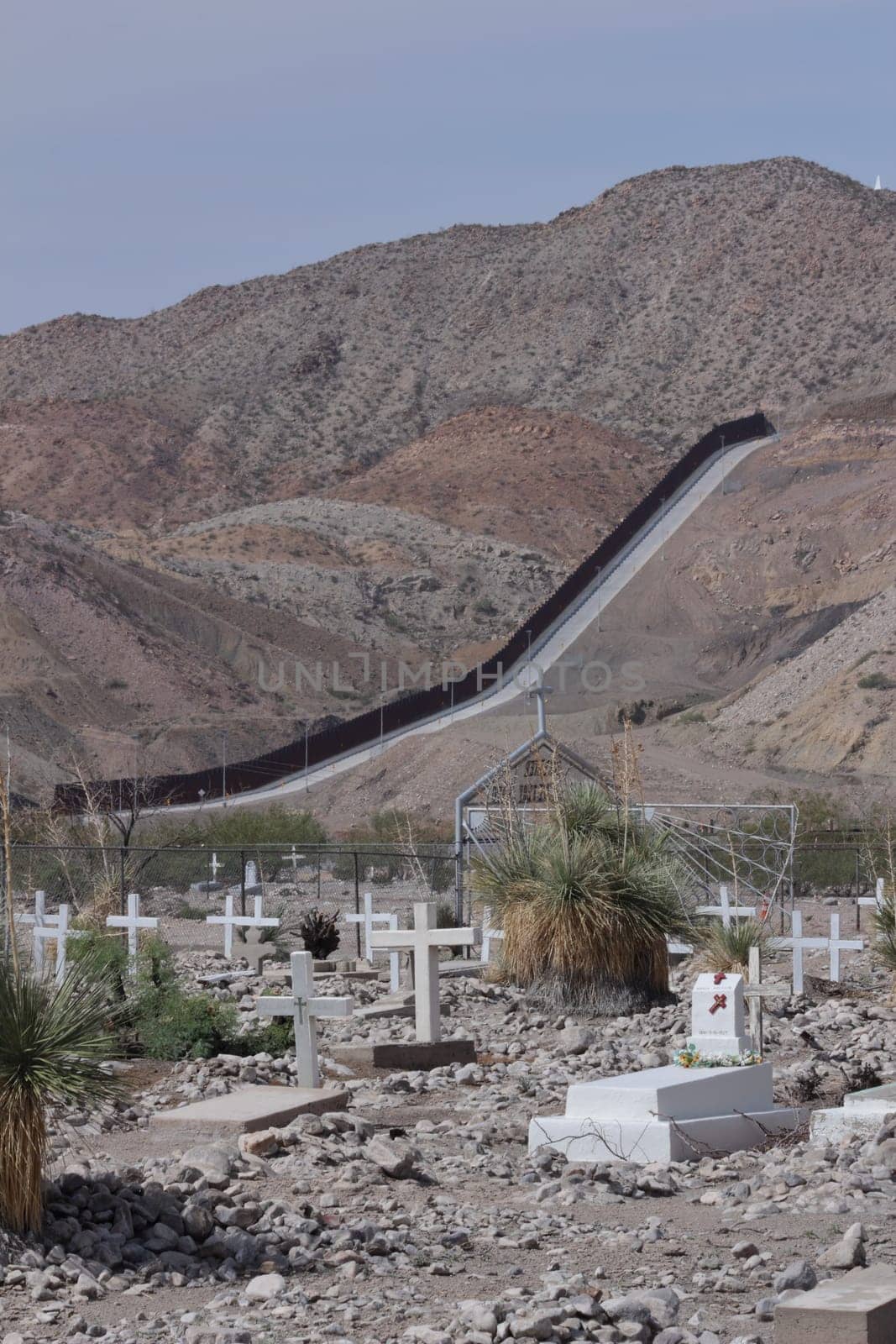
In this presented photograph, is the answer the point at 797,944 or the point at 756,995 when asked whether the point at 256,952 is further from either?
the point at 756,995

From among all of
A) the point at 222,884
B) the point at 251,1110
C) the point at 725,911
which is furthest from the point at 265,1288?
the point at 222,884

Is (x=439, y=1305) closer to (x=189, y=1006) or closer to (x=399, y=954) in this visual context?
(x=189, y=1006)

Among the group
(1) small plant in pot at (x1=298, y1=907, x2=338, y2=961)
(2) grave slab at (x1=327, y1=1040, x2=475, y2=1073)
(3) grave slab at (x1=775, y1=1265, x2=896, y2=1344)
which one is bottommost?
(2) grave slab at (x1=327, y1=1040, x2=475, y2=1073)

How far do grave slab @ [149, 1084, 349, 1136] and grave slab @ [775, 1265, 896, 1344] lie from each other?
5273 millimetres

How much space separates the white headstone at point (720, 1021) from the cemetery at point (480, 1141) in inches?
1.0

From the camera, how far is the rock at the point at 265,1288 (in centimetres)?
779

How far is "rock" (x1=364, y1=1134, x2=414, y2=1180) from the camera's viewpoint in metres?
10.3

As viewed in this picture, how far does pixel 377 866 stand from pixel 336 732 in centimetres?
2147

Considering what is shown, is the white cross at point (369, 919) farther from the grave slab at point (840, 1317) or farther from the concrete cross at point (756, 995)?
the grave slab at point (840, 1317)

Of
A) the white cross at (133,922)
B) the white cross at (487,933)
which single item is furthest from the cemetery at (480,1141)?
the white cross at (133,922)

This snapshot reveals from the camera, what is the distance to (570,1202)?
32.4 ft

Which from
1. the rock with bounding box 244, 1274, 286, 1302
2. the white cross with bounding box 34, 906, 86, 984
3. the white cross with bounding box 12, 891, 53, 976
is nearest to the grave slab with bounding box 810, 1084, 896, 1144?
the rock with bounding box 244, 1274, 286, 1302

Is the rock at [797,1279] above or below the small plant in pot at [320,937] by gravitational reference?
below

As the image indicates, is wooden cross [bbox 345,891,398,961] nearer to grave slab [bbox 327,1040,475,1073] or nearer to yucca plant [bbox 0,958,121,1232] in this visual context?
grave slab [bbox 327,1040,475,1073]
